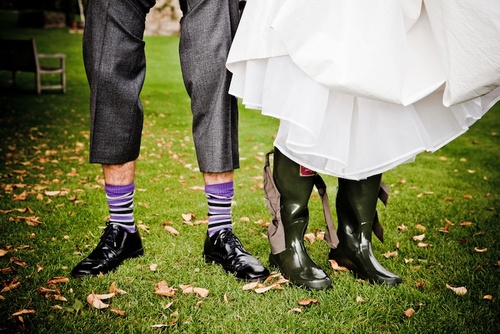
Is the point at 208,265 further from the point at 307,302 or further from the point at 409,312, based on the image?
the point at 409,312

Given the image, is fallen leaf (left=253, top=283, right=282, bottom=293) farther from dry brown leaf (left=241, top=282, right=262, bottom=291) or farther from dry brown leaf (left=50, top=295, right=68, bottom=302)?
dry brown leaf (left=50, top=295, right=68, bottom=302)

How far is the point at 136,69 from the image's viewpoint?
72.4 inches

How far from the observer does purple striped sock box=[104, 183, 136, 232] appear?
73.0 inches

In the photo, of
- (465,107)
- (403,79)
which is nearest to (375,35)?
(403,79)

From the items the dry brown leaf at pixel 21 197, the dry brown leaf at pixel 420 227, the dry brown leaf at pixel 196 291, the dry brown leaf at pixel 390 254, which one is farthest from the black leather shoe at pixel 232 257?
the dry brown leaf at pixel 21 197

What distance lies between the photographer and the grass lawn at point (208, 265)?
149 centimetres

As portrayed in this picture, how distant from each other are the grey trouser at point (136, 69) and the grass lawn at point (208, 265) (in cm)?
47

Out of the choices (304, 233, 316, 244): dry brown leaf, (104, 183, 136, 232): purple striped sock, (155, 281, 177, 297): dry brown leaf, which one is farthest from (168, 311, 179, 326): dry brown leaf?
(304, 233, 316, 244): dry brown leaf

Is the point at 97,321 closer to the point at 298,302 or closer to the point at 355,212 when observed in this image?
the point at 298,302

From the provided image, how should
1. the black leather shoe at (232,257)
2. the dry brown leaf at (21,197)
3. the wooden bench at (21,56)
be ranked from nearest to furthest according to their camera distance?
the black leather shoe at (232,257) → the dry brown leaf at (21,197) → the wooden bench at (21,56)

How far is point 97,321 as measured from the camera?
1.45 m

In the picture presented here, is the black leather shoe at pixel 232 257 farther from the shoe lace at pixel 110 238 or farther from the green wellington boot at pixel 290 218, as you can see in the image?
the shoe lace at pixel 110 238

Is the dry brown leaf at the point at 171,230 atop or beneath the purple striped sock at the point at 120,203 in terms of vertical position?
beneath

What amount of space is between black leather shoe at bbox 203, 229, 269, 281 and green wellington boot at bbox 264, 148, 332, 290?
0.31 ft
